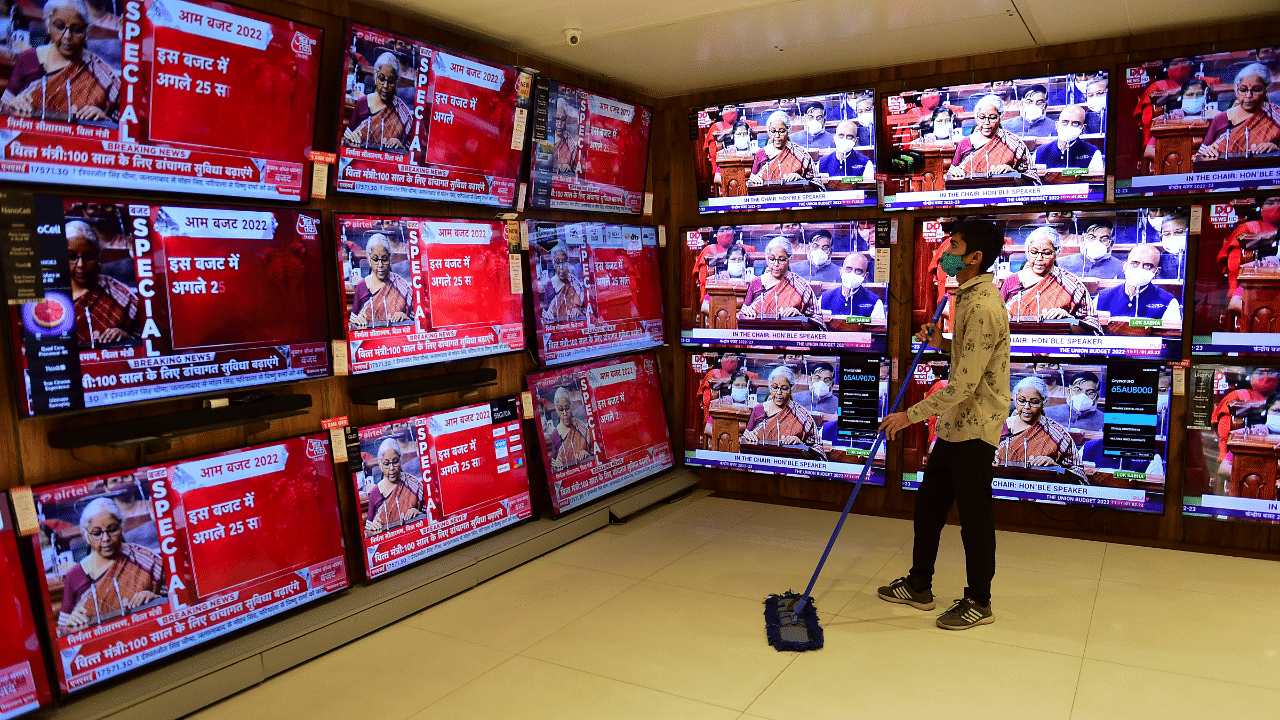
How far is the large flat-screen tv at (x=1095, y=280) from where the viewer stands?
4387mm

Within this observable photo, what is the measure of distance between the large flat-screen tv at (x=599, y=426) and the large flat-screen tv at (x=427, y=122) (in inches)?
45.1

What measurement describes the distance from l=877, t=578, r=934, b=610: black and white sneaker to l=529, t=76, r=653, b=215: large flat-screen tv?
8.88ft

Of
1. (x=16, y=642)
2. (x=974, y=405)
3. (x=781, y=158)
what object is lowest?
(x=16, y=642)

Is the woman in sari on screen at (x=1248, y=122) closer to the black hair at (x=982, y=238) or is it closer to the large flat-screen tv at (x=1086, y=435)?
the large flat-screen tv at (x=1086, y=435)

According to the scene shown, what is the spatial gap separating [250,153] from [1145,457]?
15.2 feet

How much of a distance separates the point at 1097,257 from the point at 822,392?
171 cm

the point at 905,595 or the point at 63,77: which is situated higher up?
the point at 63,77

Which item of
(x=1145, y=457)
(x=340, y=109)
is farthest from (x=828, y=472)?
(x=340, y=109)

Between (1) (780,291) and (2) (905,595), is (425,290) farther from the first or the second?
(2) (905,595)

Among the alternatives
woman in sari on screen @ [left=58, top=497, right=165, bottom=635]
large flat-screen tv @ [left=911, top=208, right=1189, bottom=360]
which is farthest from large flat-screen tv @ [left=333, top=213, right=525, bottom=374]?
large flat-screen tv @ [left=911, top=208, right=1189, bottom=360]

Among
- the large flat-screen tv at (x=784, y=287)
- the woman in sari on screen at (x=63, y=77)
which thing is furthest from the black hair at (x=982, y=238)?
the woman in sari on screen at (x=63, y=77)

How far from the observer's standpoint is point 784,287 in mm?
5297

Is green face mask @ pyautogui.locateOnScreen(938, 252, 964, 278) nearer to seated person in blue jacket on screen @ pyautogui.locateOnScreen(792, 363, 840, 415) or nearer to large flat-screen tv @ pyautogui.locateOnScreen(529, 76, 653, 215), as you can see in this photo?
seated person in blue jacket on screen @ pyautogui.locateOnScreen(792, 363, 840, 415)

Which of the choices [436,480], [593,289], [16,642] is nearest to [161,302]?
[16,642]
